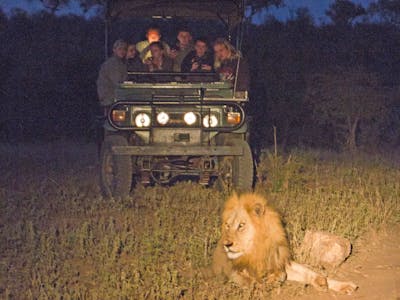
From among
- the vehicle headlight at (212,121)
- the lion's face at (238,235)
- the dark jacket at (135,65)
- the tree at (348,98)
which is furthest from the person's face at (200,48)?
the tree at (348,98)

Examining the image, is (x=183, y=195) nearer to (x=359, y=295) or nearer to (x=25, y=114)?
(x=359, y=295)

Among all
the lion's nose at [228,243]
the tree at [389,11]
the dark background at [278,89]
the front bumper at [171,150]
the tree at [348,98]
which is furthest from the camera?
the tree at [389,11]

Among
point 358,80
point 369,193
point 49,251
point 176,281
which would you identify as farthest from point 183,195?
point 358,80

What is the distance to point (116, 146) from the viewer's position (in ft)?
30.9

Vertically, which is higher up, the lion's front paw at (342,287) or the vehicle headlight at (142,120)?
the vehicle headlight at (142,120)

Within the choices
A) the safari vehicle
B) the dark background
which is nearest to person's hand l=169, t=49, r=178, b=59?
the safari vehicle

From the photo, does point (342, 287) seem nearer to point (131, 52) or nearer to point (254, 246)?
point (254, 246)

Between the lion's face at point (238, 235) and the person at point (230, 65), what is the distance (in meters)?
4.24

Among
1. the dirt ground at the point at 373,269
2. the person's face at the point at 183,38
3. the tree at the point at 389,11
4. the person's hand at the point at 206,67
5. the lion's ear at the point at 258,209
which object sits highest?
the tree at the point at 389,11

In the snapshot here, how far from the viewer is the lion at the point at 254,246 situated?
5.92m

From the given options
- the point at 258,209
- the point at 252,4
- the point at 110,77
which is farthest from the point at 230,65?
the point at 252,4

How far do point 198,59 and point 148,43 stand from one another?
26.7 inches

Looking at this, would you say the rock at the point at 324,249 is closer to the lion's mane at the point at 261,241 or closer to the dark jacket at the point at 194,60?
the lion's mane at the point at 261,241

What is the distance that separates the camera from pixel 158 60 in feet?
35.1
